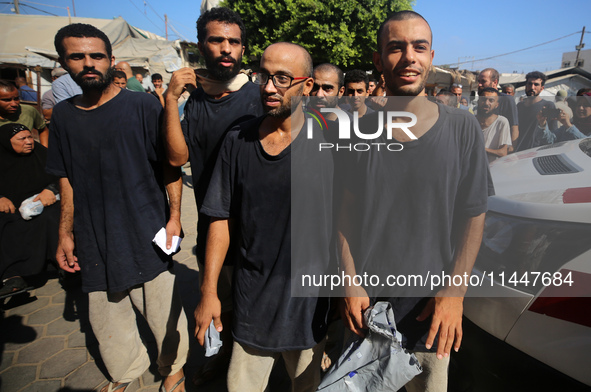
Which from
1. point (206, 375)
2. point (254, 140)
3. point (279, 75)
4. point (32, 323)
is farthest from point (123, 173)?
point (32, 323)

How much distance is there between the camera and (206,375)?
244 cm

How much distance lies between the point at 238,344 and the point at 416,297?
895mm

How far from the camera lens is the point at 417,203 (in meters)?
1.41

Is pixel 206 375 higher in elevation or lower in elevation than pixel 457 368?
lower

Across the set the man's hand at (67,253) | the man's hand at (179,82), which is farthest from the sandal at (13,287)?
the man's hand at (179,82)

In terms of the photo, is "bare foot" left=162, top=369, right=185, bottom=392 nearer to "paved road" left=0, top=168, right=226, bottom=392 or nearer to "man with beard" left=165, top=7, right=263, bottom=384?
"paved road" left=0, top=168, right=226, bottom=392

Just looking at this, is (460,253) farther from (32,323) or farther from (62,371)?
(32,323)

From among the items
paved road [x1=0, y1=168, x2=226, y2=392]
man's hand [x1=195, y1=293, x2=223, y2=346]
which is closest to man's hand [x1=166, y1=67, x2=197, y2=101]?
man's hand [x1=195, y1=293, x2=223, y2=346]

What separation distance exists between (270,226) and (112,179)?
1084 mm

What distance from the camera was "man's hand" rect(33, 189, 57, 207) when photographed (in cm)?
344

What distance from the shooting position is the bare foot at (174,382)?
229 cm

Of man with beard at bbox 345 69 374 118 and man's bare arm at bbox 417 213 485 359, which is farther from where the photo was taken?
man with beard at bbox 345 69 374 118

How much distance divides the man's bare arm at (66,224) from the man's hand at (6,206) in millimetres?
1776

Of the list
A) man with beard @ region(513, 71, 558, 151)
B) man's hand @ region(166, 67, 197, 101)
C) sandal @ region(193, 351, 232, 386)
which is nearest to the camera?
man's hand @ region(166, 67, 197, 101)
